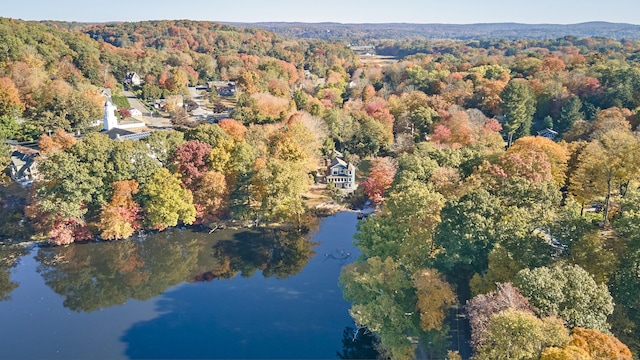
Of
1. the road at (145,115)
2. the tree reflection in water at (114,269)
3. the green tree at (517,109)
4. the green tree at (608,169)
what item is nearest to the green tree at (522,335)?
the green tree at (608,169)

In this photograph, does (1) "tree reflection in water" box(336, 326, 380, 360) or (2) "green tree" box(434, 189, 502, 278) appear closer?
(2) "green tree" box(434, 189, 502, 278)

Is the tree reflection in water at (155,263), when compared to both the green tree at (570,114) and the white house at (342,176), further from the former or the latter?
the green tree at (570,114)

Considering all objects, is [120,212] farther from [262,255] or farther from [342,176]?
[342,176]

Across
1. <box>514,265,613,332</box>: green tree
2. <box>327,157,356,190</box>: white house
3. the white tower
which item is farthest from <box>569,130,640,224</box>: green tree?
the white tower

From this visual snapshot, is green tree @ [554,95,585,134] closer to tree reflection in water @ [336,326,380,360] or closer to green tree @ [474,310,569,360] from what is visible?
tree reflection in water @ [336,326,380,360]

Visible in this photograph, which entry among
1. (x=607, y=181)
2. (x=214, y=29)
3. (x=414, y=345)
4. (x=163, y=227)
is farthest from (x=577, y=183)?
(x=214, y=29)

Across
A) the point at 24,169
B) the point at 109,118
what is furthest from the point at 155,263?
Answer: the point at 109,118
